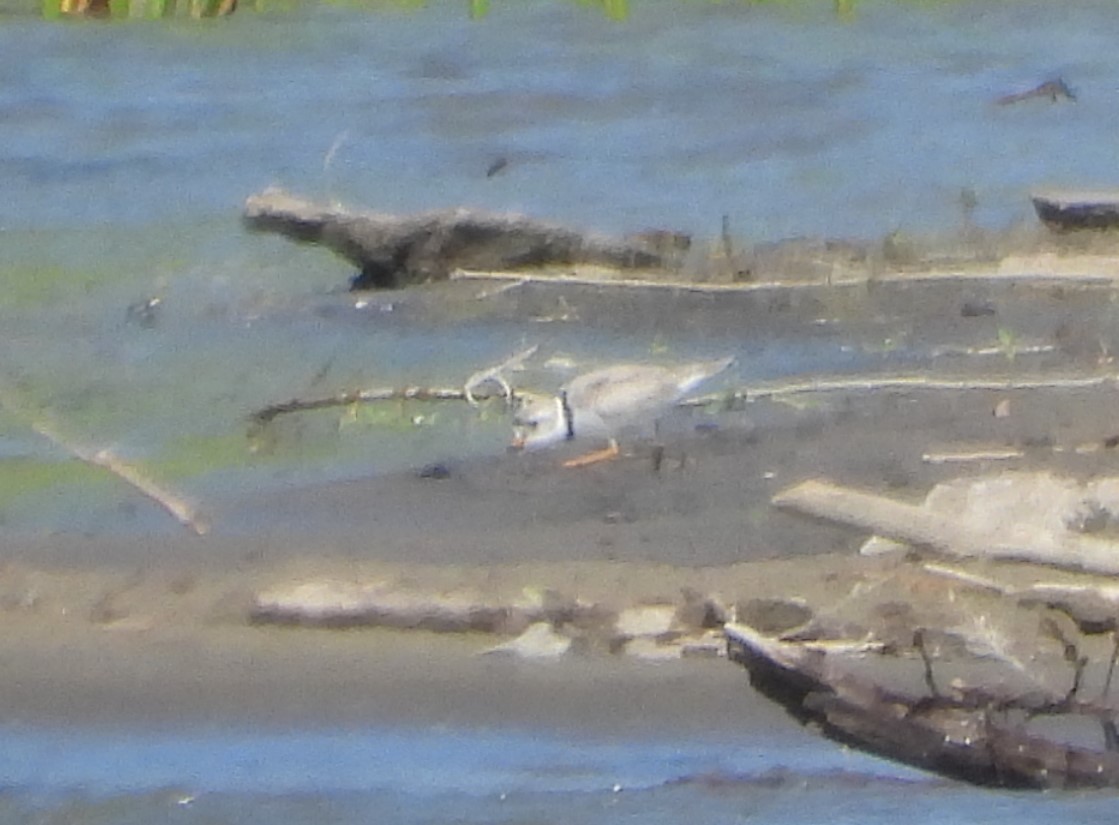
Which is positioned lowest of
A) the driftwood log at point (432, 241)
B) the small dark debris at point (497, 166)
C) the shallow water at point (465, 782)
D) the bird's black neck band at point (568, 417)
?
the shallow water at point (465, 782)

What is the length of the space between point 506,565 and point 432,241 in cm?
83

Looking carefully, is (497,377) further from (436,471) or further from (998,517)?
(998,517)

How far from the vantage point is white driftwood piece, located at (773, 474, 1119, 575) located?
275cm

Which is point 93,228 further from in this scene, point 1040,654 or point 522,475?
point 1040,654

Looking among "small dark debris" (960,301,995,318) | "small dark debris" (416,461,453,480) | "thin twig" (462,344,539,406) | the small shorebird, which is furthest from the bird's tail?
"small dark debris" (960,301,995,318)

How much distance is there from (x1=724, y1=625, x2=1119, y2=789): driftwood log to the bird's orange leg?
23.7 inches

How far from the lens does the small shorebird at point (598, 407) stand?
3.07m

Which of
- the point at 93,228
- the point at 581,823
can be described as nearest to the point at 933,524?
the point at 581,823

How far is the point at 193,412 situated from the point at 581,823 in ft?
3.09

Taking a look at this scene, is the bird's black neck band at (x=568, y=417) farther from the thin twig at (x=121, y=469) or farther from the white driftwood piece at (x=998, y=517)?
the thin twig at (x=121, y=469)

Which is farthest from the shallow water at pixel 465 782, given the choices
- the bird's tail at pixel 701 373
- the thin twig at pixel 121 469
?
the bird's tail at pixel 701 373

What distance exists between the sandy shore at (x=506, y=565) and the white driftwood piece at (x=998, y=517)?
0.03 meters

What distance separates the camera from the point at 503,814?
7.93 ft

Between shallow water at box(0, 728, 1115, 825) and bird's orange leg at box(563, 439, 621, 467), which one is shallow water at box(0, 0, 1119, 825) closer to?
bird's orange leg at box(563, 439, 621, 467)
